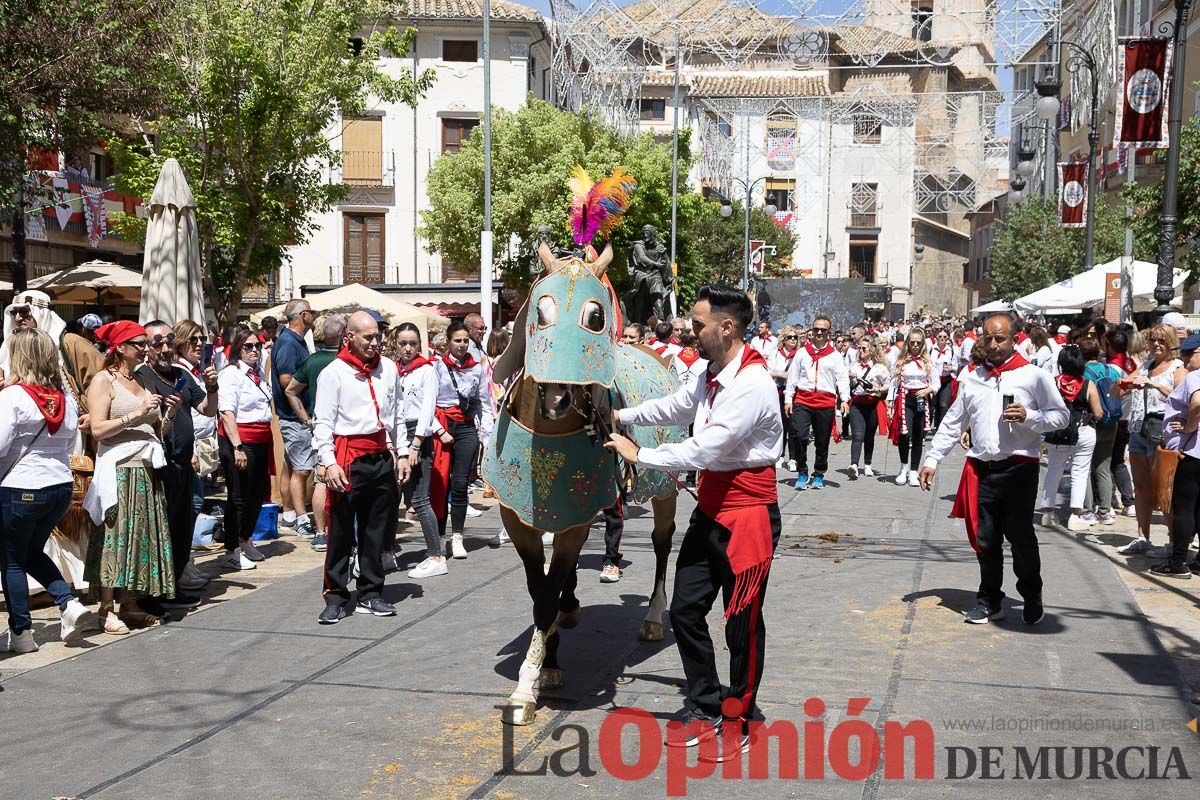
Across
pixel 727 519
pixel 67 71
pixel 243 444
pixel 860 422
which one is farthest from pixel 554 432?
pixel 67 71

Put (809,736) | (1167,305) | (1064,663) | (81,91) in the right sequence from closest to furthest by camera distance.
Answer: (809,736) < (1064,663) < (81,91) < (1167,305)

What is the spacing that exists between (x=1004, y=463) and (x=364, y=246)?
37.8 metres

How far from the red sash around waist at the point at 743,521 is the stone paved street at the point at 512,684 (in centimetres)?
Answer: 78

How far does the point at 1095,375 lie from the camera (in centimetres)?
1132

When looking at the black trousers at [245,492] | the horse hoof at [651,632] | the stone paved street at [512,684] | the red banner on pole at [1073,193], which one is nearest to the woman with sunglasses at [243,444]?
the black trousers at [245,492]

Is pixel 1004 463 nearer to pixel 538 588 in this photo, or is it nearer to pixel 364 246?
pixel 538 588

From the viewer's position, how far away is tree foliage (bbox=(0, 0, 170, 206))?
12906mm

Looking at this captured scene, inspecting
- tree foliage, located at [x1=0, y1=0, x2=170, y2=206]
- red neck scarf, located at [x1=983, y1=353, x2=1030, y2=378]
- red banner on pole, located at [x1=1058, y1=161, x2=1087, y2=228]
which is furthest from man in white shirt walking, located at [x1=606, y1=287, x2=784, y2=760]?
red banner on pole, located at [x1=1058, y1=161, x2=1087, y2=228]

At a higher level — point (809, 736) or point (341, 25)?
point (341, 25)

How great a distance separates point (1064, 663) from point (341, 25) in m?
18.3

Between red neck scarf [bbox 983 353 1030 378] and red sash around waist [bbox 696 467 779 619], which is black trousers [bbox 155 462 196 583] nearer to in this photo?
red sash around waist [bbox 696 467 779 619]

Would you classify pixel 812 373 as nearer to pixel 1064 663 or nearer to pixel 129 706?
pixel 1064 663

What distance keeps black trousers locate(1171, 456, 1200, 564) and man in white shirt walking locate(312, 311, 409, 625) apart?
5896mm

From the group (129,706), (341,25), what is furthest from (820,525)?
(341,25)
